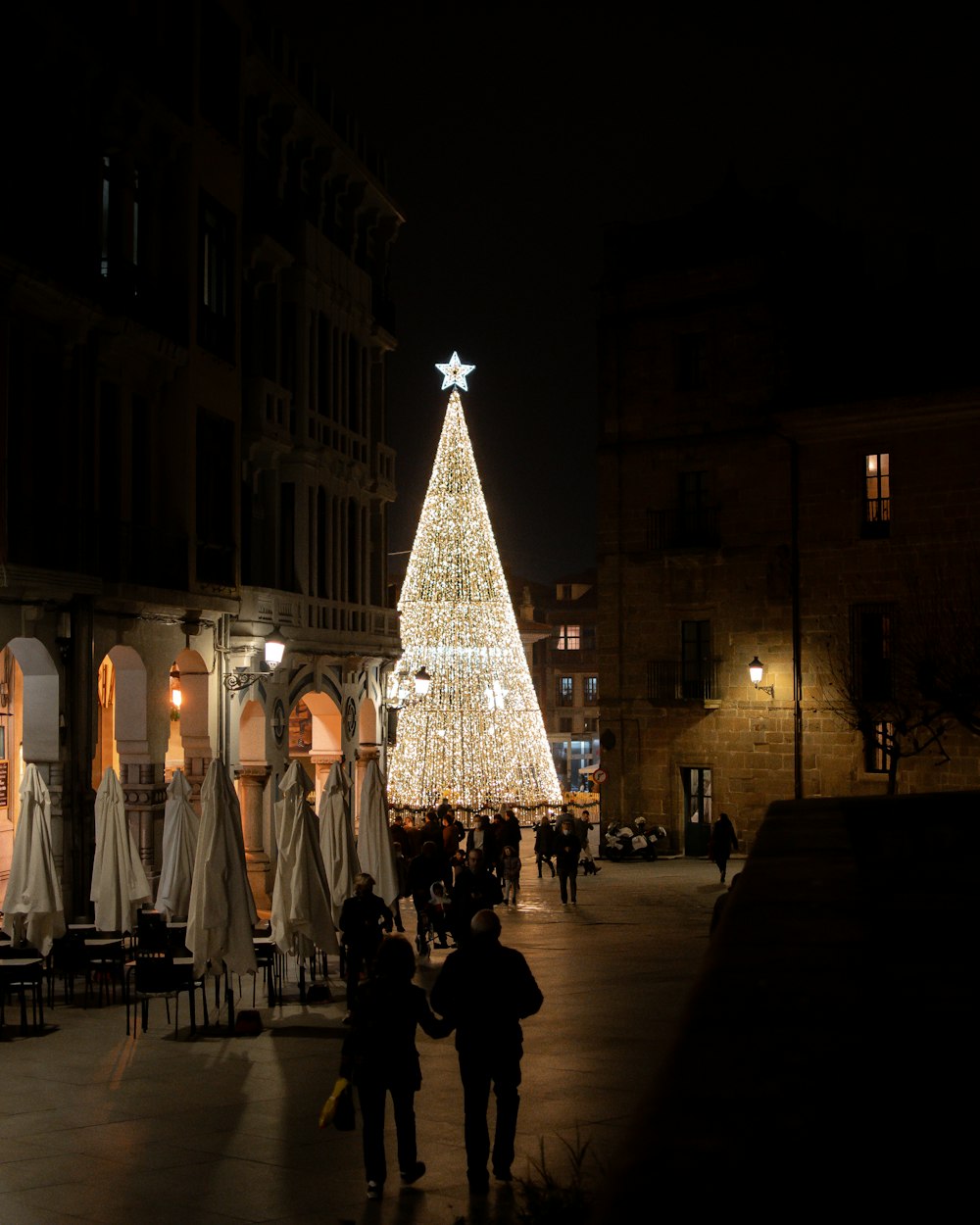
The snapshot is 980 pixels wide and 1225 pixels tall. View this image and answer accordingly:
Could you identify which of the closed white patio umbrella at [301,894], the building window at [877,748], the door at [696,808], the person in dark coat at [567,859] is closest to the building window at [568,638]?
the door at [696,808]

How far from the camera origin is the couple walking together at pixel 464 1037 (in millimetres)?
9641

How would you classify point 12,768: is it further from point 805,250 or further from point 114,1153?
point 805,250

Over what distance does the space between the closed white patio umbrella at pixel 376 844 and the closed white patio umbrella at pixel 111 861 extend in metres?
3.70

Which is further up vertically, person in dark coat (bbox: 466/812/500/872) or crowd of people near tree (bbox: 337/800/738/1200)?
crowd of people near tree (bbox: 337/800/738/1200)

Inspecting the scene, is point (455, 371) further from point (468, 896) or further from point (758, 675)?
point (468, 896)

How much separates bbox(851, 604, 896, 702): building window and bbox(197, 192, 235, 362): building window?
1902cm

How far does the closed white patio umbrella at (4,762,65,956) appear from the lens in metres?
17.5

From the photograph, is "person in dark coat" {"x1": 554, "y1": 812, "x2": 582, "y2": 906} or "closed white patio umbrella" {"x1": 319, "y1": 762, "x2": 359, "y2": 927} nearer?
"closed white patio umbrella" {"x1": 319, "y1": 762, "x2": 359, "y2": 927}

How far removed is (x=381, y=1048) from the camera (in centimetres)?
968

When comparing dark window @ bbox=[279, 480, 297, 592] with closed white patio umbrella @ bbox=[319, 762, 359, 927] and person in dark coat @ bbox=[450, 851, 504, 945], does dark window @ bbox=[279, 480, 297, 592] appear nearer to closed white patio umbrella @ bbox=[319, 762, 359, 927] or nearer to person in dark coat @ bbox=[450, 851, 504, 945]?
closed white patio umbrella @ bbox=[319, 762, 359, 927]

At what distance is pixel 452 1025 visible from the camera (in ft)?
32.0

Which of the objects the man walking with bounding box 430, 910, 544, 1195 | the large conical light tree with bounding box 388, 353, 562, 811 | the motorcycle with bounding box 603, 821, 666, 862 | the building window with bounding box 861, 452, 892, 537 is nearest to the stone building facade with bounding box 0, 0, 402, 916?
the large conical light tree with bounding box 388, 353, 562, 811

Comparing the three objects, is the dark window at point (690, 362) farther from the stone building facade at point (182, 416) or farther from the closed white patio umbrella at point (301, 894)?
the closed white patio umbrella at point (301, 894)

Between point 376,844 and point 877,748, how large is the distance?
20269 millimetres
